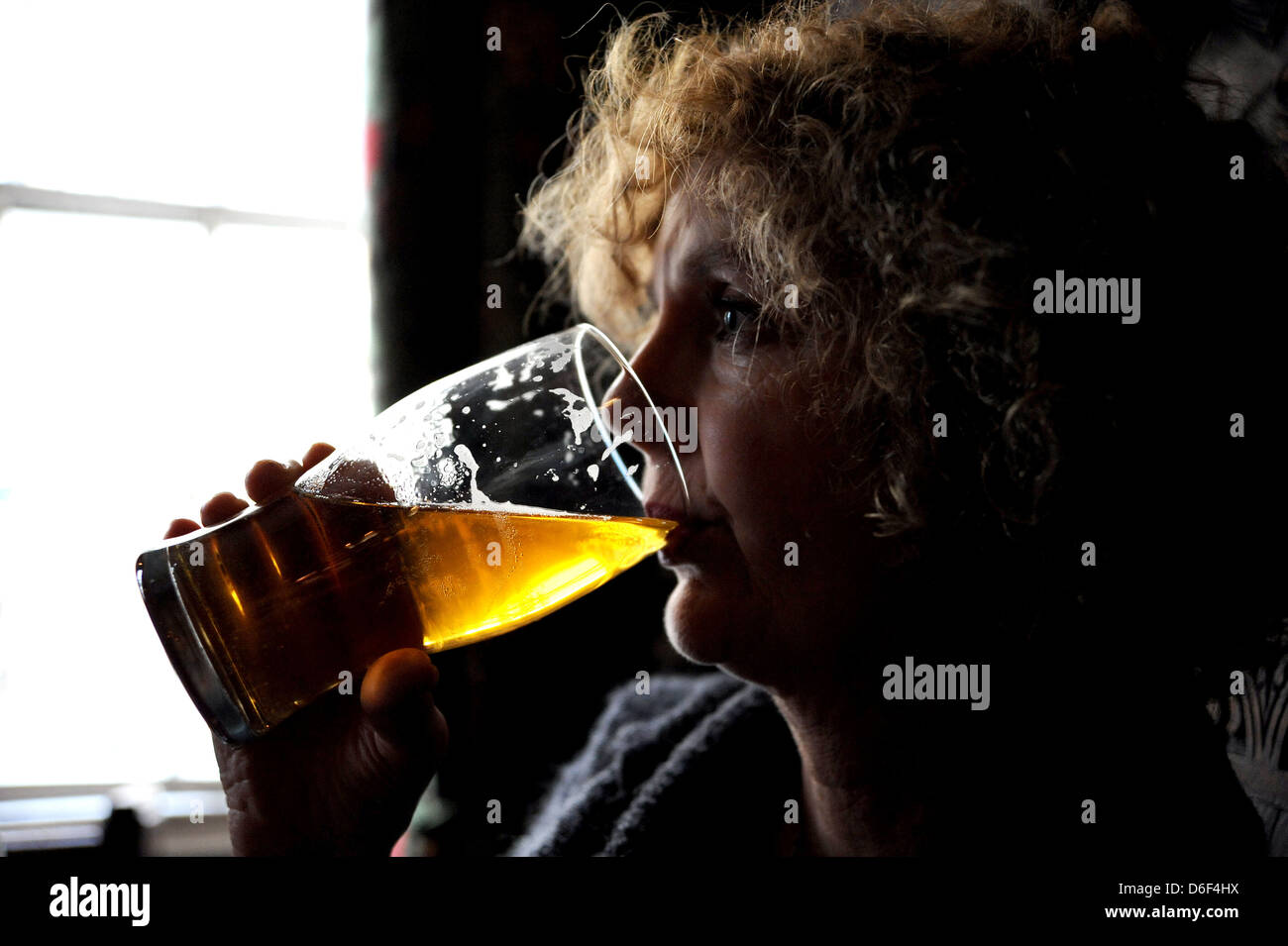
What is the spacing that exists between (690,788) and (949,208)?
0.60 m

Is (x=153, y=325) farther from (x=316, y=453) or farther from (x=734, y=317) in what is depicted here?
(x=734, y=317)

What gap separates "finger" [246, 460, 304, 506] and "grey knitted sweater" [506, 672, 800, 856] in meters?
0.50

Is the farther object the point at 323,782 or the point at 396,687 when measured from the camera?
the point at 323,782

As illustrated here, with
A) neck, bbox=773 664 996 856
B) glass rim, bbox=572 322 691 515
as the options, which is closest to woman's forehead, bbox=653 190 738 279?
glass rim, bbox=572 322 691 515

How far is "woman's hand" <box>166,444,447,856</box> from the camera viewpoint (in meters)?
0.61

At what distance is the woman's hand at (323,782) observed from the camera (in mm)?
610

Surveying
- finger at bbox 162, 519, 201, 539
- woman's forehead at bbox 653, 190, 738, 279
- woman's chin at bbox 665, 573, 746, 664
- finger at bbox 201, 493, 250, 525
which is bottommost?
woman's chin at bbox 665, 573, 746, 664

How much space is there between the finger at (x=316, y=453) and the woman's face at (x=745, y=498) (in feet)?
0.76

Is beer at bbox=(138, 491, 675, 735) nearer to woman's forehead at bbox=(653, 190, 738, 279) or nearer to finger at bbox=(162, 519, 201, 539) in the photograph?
finger at bbox=(162, 519, 201, 539)

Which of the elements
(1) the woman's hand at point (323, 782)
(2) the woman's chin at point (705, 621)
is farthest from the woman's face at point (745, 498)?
(1) the woman's hand at point (323, 782)

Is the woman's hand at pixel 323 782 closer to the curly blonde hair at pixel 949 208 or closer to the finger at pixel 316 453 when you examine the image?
the finger at pixel 316 453

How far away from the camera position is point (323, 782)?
629mm

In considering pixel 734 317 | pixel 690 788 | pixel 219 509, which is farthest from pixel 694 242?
pixel 690 788
